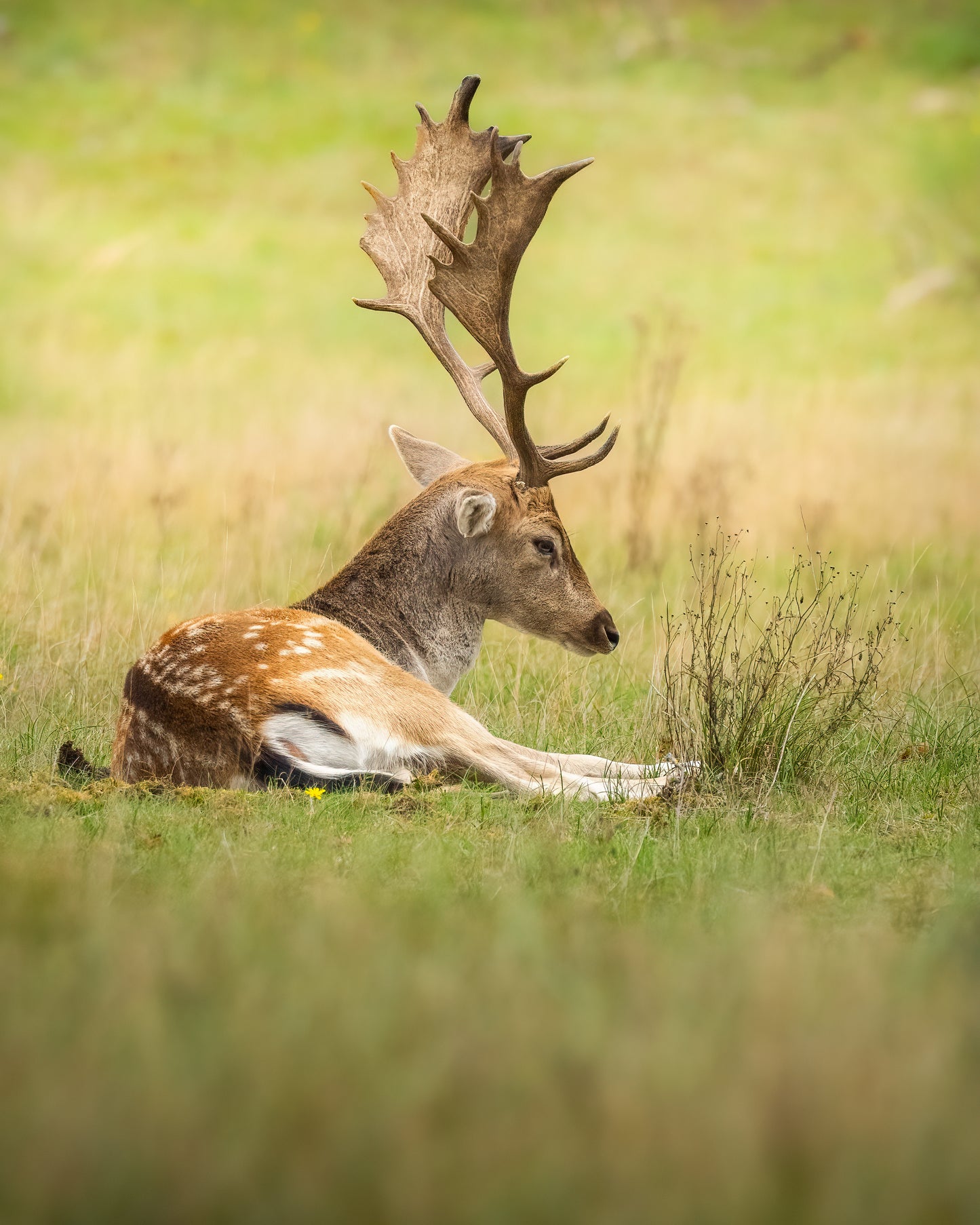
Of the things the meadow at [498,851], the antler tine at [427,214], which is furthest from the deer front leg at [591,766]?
the antler tine at [427,214]

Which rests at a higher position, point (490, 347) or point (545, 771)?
point (490, 347)

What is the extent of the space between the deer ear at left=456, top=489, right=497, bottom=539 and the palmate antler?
9.5 inches

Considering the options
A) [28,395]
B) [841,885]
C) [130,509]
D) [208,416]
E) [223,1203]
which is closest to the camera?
[223,1203]

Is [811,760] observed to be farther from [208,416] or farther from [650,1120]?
[208,416]

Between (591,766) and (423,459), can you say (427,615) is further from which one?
(591,766)

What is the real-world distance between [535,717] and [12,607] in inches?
110

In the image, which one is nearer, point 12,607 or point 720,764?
point 720,764

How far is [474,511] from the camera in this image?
19.2 feet

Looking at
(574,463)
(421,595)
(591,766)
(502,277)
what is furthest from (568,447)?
(591,766)

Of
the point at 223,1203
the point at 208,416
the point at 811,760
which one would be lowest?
the point at 223,1203

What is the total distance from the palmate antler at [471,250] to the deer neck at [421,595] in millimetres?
435

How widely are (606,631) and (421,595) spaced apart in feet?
2.45

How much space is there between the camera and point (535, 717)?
6312 millimetres

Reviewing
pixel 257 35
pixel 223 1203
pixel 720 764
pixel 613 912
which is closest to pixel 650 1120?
pixel 223 1203
